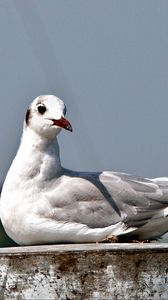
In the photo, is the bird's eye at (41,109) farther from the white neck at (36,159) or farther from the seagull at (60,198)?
the white neck at (36,159)

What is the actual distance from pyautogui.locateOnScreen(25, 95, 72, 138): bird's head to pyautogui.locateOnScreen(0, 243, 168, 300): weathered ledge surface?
64.0 inches

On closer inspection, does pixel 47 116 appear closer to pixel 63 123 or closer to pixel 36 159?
pixel 63 123

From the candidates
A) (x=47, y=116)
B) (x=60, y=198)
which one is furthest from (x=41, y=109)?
(x=60, y=198)

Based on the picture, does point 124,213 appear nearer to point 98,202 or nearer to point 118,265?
point 98,202

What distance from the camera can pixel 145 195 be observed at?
27.5 ft

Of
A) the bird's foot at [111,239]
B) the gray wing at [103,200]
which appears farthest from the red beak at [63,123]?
the bird's foot at [111,239]

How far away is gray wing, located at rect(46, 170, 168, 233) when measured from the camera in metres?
8.02

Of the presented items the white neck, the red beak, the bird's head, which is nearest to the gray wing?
the white neck

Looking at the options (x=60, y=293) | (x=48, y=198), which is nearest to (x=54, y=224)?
(x=48, y=198)

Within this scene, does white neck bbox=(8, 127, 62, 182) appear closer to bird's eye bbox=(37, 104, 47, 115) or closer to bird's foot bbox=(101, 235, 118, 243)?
bird's eye bbox=(37, 104, 47, 115)

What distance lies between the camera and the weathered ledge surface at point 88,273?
6355mm

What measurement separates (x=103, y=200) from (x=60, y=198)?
1.30 feet

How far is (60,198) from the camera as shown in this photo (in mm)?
8023

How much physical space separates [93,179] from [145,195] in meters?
0.48
